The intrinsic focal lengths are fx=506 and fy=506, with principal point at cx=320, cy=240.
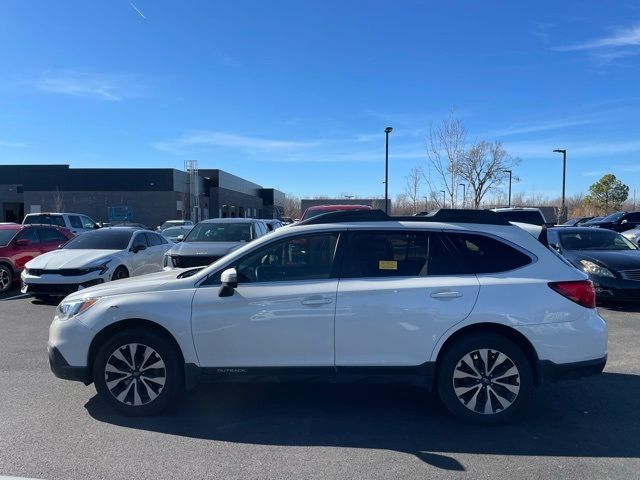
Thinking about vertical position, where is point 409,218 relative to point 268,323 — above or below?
above

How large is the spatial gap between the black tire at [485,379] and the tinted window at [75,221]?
1831 cm

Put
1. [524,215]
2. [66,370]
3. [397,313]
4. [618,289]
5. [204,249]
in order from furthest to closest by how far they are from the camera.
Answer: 1. [524,215]
2. [204,249]
3. [618,289]
4. [66,370]
5. [397,313]

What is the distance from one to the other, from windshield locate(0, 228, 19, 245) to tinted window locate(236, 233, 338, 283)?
10448mm

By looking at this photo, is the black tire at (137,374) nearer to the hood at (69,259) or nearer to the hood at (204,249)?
the hood at (204,249)

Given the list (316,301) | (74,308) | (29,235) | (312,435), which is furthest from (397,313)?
(29,235)

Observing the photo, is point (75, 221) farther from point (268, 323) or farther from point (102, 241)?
point (268, 323)

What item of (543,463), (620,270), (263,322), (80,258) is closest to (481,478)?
(543,463)

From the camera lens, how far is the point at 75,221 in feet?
64.6

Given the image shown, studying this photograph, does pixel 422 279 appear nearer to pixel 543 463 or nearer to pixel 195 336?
pixel 543 463

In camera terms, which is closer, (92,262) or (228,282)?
(228,282)

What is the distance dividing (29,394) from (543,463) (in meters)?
4.79

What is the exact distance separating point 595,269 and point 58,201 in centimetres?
4672

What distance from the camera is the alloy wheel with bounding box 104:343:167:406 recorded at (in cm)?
450

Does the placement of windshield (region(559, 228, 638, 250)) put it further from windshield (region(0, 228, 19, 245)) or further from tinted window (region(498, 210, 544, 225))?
windshield (region(0, 228, 19, 245))
